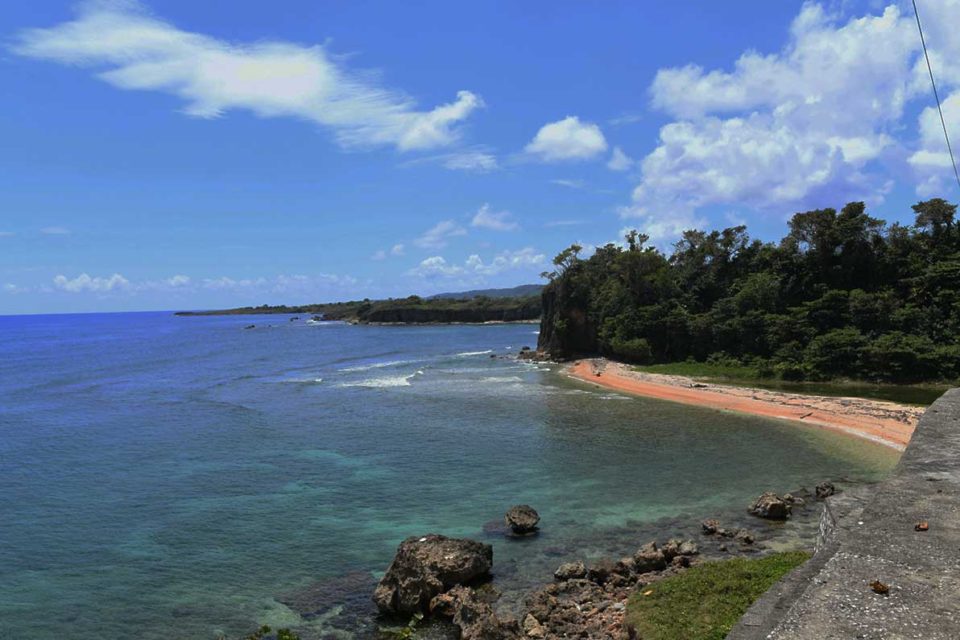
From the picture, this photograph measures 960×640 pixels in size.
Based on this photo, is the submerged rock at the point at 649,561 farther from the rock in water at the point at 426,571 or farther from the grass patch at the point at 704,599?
the rock in water at the point at 426,571

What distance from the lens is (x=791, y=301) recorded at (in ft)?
212

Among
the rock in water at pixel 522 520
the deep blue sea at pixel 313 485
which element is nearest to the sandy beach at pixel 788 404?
the deep blue sea at pixel 313 485

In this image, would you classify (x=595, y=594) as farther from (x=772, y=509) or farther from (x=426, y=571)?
(x=772, y=509)

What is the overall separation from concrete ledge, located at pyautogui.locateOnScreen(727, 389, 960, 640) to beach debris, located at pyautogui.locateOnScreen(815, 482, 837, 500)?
1378cm

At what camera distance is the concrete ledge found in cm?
671

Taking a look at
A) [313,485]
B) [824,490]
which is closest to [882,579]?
[824,490]

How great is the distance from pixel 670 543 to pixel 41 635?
16.3 metres

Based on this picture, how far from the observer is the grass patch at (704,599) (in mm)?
12562

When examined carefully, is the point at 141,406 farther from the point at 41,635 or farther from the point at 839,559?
the point at 839,559

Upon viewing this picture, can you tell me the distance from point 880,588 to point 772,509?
1552 centimetres

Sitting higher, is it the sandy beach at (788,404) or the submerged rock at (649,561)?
the sandy beach at (788,404)

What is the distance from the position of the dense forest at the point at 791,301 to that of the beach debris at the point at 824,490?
32812 mm

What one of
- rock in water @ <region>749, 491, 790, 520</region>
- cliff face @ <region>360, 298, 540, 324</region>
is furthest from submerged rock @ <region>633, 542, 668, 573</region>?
cliff face @ <region>360, 298, 540, 324</region>

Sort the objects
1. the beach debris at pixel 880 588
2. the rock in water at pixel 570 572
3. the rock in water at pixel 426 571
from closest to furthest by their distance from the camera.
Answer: the beach debris at pixel 880 588 < the rock in water at pixel 426 571 < the rock in water at pixel 570 572
